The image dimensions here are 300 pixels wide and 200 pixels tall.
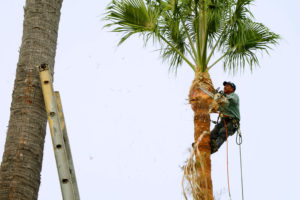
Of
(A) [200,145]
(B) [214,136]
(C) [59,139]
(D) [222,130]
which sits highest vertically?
(D) [222,130]

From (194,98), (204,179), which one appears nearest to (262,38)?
(194,98)

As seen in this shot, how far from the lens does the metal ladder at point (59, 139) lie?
13.2ft

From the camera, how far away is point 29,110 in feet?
13.7

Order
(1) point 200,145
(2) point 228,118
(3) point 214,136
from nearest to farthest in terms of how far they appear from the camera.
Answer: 1. (1) point 200,145
2. (3) point 214,136
3. (2) point 228,118

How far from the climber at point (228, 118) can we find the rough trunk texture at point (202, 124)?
823 mm

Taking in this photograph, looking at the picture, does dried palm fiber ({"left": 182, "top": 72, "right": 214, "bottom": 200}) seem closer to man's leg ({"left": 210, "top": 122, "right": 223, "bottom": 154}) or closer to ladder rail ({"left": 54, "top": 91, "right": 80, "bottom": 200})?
man's leg ({"left": 210, "top": 122, "right": 223, "bottom": 154})

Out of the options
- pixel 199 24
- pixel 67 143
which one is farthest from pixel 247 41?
pixel 67 143

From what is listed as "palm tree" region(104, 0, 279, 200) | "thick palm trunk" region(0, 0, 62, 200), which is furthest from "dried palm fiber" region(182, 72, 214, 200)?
"thick palm trunk" region(0, 0, 62, 200)

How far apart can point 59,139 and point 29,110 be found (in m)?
0.37

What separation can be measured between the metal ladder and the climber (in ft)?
15.7

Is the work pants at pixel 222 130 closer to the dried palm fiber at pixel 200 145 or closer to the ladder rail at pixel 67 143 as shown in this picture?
the dried palm fiber at pixel 200 145

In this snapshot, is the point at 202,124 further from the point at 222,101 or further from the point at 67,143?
the point at 67,143

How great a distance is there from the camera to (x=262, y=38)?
9.55 meters

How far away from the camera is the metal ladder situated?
13.2ft
